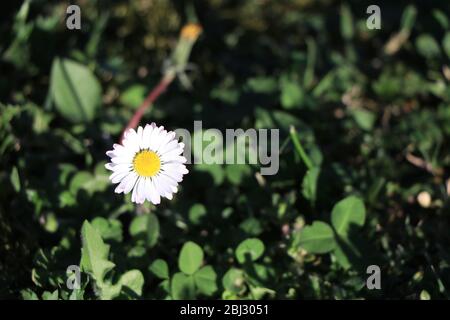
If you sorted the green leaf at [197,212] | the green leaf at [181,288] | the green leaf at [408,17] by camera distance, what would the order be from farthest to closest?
the green leaf at [408,17], the green leaf at [197,212], the green leaf at [181,288]

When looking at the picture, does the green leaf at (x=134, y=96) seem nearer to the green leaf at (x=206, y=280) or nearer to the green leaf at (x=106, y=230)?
the green leaf at (x=106, y=230)

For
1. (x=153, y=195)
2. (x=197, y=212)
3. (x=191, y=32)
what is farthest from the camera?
(x=191, y=32)

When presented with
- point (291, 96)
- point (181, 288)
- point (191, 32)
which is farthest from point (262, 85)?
point (181, 288)

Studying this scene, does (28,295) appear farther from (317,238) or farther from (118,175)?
(317,238)

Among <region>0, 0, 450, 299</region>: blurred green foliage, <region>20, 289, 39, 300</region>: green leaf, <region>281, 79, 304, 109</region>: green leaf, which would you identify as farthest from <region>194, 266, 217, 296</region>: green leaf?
<region>281, 79, 304, 109</region>: green leaf

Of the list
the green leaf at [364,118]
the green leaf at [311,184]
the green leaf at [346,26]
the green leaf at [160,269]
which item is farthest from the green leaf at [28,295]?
the green leaf at [346,26]

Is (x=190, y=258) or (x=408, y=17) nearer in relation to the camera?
(x=190, y=258)

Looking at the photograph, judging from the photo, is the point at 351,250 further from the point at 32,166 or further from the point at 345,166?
the point at 32,166
